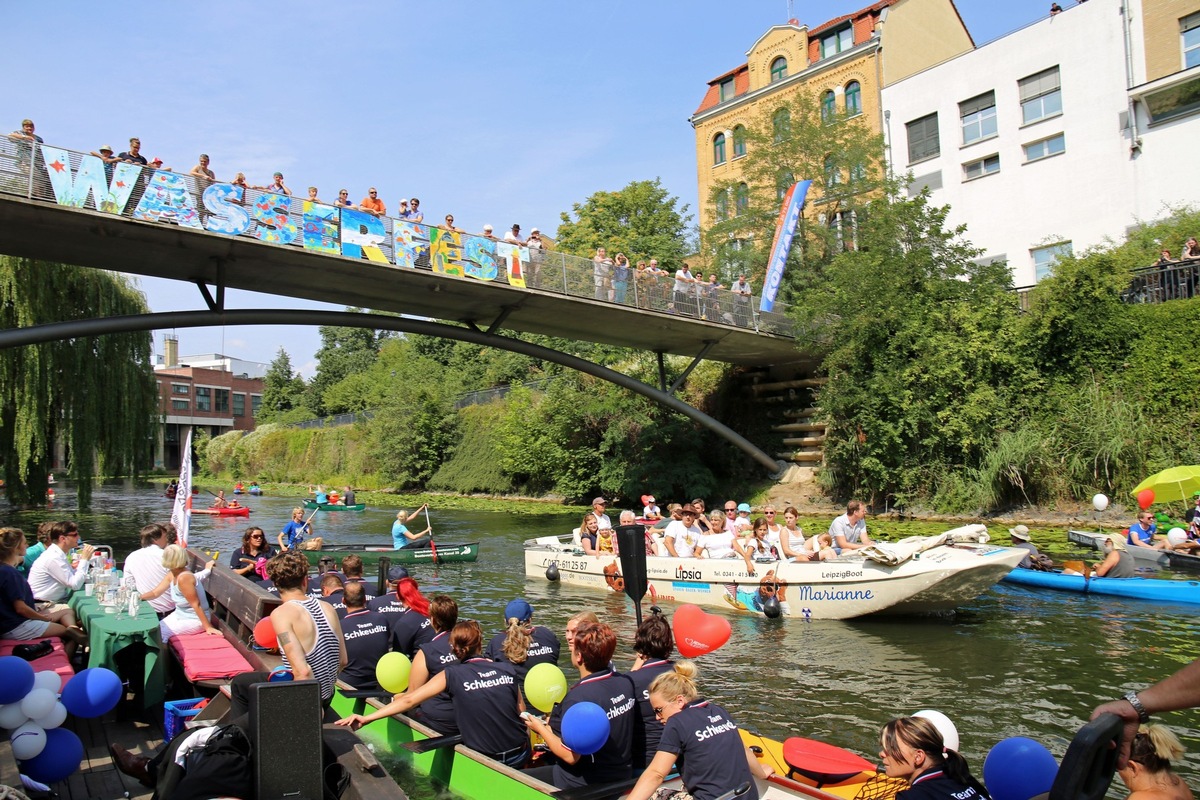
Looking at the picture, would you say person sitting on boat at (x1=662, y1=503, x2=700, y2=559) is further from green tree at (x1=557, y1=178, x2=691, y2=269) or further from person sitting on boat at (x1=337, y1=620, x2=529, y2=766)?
green tree at (x1=557, y1=178, x2=691, y2=269)

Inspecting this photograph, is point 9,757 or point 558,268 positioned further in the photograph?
point 558,268

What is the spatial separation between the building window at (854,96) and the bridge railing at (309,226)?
50.4 ft

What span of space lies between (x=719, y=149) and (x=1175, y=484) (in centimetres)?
2919

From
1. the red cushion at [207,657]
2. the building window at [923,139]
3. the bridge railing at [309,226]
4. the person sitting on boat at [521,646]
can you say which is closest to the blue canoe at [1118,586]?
the person sitting on boat at [521,646]

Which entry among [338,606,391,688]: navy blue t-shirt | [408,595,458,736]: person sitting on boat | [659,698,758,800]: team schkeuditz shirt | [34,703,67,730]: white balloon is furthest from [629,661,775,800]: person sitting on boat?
[34,703,67,730]: white balloon

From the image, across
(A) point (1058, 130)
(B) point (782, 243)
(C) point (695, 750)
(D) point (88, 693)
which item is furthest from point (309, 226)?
(A) point (1058, 130)

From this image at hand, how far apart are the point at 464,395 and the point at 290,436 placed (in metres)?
19.2

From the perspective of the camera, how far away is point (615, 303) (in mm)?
21766

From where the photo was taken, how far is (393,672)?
603 cm

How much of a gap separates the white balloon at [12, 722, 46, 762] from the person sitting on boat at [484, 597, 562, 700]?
2612 mm

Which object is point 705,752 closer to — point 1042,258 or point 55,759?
point 55,759

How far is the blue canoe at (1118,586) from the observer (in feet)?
39.4

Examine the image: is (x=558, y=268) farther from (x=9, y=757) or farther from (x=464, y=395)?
(x=464, y=395)

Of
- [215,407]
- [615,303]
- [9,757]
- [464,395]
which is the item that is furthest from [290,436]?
[9,757]
